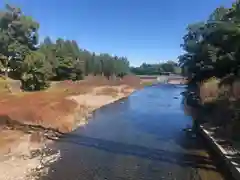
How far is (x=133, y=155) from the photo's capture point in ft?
60.5

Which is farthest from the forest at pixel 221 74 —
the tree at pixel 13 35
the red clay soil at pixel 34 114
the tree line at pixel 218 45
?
the tree at pixel 13 35

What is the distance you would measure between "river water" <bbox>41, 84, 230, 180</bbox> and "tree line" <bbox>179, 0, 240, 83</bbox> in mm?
10008

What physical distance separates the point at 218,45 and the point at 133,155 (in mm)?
26223

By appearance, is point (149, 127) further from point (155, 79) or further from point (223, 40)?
point (155, 79)

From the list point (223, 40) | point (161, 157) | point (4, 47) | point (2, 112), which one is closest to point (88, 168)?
point (161, 157)

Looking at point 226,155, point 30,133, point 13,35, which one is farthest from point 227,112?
point 13,35

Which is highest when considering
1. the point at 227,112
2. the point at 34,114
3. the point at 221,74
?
the point at 221,74

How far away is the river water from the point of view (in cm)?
1516

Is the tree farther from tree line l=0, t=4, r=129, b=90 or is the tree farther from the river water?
the river water

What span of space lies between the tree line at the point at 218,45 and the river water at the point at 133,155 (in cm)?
1001

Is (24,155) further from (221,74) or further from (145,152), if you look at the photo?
(221,74)

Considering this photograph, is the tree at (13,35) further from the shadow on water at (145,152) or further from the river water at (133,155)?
the shadow on water at (145,152)

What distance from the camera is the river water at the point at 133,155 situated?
1516 centimetres

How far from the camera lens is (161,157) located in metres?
18.1
